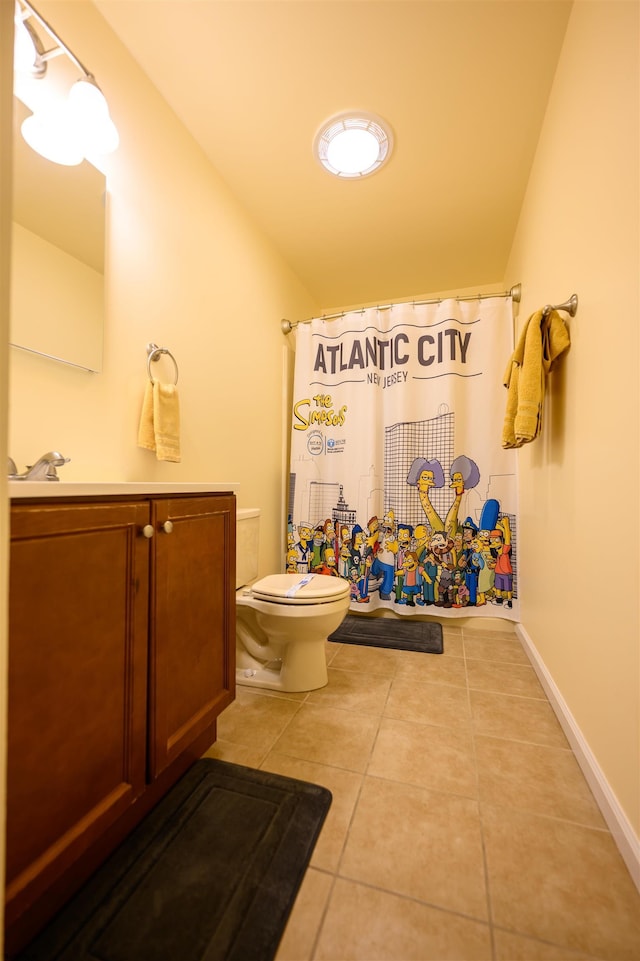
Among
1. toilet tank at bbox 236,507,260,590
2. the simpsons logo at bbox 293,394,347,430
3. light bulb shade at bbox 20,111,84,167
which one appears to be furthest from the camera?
the simpsons logo at bbox 293,394,347,430

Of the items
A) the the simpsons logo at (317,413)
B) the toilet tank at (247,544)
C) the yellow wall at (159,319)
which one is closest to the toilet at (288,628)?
the toilet tank at (247,544)

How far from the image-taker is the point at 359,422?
2.42 metres

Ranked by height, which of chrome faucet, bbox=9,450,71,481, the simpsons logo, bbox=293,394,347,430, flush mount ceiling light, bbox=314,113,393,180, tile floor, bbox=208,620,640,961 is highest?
flush mount ceiling light, bbox=314,113,393,180

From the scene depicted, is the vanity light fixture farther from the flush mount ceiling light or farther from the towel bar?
the towel bar

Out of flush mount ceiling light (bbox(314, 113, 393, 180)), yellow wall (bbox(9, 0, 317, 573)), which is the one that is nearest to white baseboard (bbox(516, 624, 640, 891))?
yellow wall (bbox(9, 0, 317, 573))

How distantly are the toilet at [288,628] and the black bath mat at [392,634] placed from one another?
508 mm

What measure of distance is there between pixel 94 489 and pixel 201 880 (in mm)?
827

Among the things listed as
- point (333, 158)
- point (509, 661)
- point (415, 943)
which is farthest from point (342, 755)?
point (333, 158)

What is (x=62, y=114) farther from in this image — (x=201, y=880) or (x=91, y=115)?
(x=201, y=880)

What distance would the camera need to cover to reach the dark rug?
678mm

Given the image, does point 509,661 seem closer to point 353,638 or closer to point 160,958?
point 353,638

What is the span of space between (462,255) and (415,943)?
300cm

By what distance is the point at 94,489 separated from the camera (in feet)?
2.46

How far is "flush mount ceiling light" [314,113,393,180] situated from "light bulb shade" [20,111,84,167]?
106 centimetres
